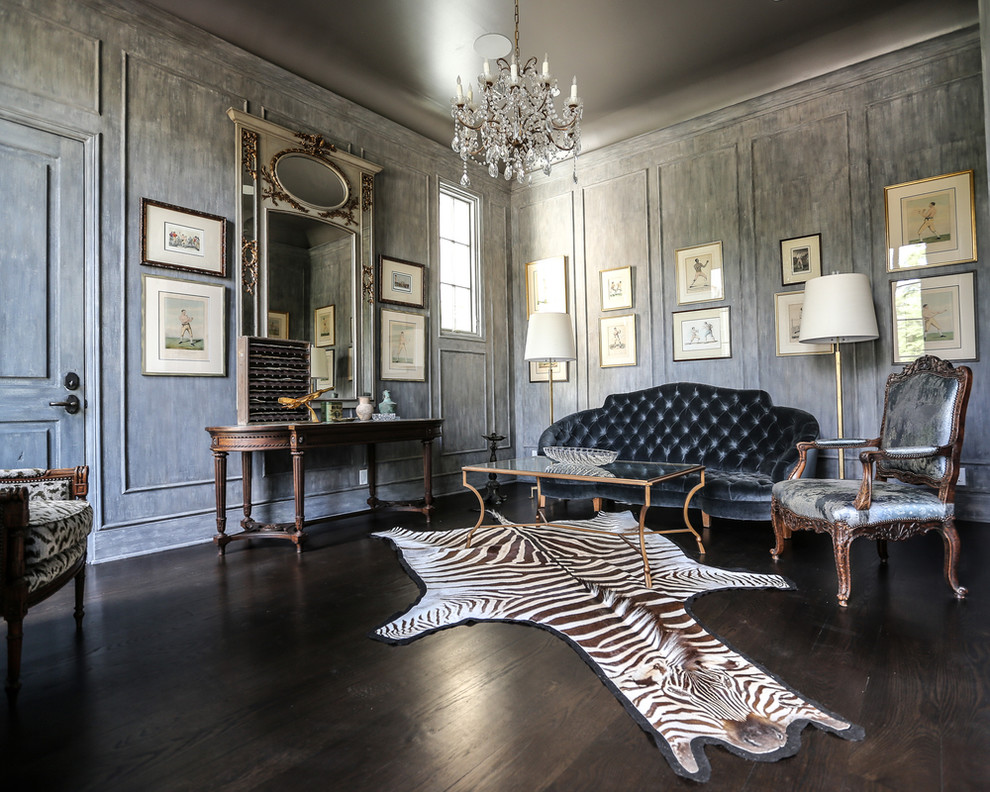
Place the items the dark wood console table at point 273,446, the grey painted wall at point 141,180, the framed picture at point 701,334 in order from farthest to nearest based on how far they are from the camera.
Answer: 1. the framed picture at point 701,334
2. the dark wood console table at point 273,446
3. the grey painted wall at point 141,180

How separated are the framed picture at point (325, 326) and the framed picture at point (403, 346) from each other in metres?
0.51

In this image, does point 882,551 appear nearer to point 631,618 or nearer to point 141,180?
point 631,618

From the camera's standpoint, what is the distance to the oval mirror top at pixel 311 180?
13.1ft

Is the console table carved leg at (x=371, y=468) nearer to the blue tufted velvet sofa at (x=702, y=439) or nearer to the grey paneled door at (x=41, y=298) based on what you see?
the blue tufted velvet sofa at (x=702, y=439)

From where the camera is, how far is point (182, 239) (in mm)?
3459

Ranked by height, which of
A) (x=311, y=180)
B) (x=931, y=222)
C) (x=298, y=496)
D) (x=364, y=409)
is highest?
(x=311, y=180)

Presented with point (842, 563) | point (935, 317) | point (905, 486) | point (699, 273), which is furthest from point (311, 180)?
point (935, 317)

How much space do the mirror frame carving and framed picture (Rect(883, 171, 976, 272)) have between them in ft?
12.6

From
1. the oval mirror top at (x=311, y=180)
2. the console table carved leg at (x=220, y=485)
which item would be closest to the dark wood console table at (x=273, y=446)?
the console table carved leg at (x=220, y=485)

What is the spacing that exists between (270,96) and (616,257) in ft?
10.3

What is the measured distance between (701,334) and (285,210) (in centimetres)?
342

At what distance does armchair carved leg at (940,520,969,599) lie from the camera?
2293 millimetres

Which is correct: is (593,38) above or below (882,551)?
above

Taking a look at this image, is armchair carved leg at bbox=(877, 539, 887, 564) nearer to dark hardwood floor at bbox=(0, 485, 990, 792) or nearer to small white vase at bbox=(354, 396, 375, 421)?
dark hardwood floor at bbox=(0, 485, 990, 792)
